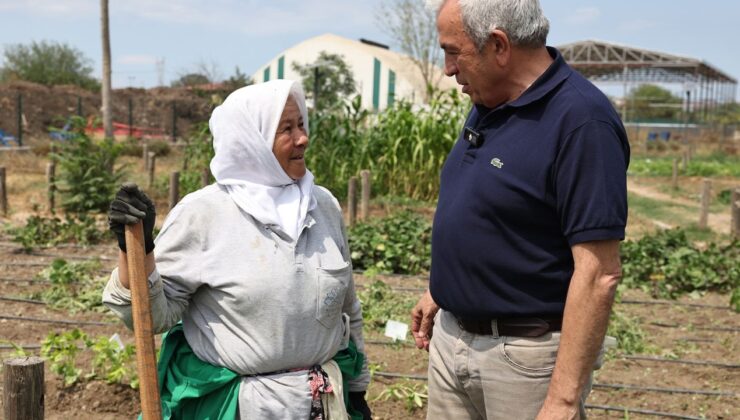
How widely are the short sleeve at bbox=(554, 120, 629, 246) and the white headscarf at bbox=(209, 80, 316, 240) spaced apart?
79 centimetres

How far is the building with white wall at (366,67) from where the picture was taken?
113ft

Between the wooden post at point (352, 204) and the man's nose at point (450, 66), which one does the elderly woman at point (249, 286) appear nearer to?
the man's nose at point (450, 66)

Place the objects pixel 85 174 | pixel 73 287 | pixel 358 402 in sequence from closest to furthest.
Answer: pixel 358 402 < pixel 73 287 < pixel 85 174

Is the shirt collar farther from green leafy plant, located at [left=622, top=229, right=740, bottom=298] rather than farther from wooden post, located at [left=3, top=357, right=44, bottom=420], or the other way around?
green leafy plant, located at [left=622, top=229, right=740, bottom=298]

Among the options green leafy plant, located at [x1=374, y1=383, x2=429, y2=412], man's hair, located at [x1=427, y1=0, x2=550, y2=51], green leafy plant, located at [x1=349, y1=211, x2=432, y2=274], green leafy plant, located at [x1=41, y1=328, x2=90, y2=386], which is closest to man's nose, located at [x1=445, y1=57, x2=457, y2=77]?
man's hair, located at [x1=427, y1=0, x2=550, y2=51]

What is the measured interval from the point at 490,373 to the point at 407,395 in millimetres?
2167

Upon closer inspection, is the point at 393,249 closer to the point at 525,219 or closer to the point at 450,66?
the point at 450,66

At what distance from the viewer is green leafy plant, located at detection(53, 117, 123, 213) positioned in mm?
10383

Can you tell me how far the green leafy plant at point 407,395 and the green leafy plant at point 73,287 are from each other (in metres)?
2.74

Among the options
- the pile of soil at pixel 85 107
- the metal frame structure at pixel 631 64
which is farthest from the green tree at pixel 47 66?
the metal frame structure at pixel 631 64

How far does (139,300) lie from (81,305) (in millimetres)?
4377

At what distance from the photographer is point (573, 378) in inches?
79.0

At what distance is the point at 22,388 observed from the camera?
7.64 feet

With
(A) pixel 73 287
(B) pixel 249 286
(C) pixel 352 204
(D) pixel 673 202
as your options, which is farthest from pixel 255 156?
(D) pixel 673 202
